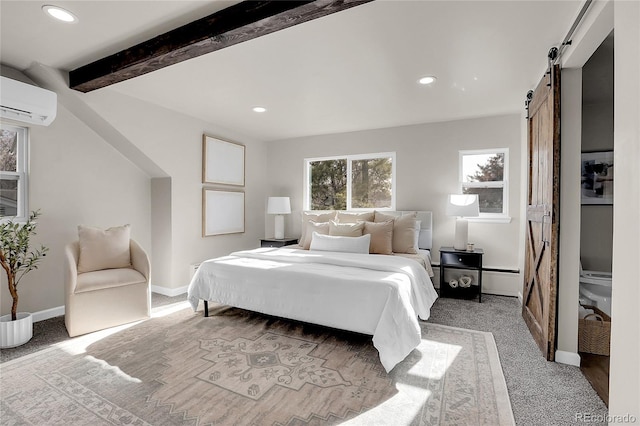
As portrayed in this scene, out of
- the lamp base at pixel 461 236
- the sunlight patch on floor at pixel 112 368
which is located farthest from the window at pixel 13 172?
the lamp base at pixel 461 236

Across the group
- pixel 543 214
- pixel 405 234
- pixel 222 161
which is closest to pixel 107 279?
pixel 222 161

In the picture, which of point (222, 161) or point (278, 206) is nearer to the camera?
point (222, 161)

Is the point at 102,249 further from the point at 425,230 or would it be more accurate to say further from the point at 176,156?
the point at 425,230

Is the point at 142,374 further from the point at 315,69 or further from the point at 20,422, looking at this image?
the point at 315,69

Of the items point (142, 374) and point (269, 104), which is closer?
point (142, 374)

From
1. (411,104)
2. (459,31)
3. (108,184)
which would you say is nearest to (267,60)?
(459,31)

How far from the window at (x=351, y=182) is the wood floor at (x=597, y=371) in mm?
2927

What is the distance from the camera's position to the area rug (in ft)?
5.90

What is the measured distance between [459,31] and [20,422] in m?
3.69

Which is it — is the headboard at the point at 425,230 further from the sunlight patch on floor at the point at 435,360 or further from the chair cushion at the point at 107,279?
the chair cushion at the point at 107,279

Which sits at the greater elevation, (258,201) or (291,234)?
(258,201)

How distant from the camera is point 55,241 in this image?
339 cm

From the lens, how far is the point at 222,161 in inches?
194

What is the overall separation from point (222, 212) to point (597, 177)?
490 centimetres
